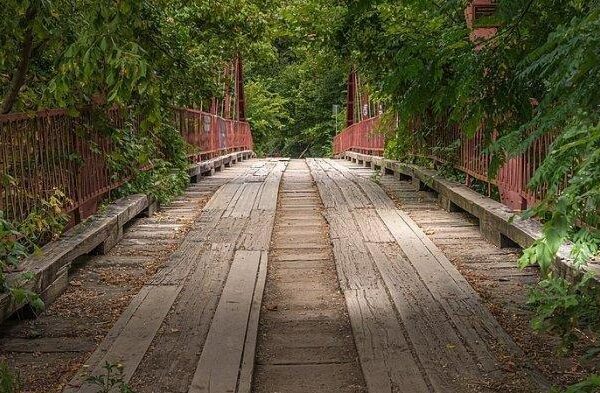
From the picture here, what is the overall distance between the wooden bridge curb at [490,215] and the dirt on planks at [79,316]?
231cm

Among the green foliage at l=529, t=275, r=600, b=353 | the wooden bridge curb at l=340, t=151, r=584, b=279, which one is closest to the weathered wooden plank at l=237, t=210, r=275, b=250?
A: the wooden bridge curb at l=340, t=151, r=584, b=279

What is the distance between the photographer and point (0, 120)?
4.20m

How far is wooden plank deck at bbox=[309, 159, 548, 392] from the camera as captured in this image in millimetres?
3027

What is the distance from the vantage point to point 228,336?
360 cm

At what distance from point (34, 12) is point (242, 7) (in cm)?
871

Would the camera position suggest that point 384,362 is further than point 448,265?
No

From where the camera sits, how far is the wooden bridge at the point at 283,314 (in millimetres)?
3100

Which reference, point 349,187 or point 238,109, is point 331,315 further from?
point 238,109

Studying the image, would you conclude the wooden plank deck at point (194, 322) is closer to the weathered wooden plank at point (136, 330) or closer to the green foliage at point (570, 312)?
the weathered wooden plank at point (136, 330)

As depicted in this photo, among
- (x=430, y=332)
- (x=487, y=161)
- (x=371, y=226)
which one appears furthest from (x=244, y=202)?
(x=430, y=332)

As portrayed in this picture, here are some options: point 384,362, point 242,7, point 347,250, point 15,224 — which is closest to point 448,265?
point 347,250

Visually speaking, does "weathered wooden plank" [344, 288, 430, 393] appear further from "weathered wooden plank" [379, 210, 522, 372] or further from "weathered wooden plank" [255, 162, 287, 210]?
Result: "weathered wooden plank" [255, 162, 287, 210]

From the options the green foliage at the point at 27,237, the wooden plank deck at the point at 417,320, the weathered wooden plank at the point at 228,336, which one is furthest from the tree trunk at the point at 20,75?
the wooden plank deck at the point at 417,320

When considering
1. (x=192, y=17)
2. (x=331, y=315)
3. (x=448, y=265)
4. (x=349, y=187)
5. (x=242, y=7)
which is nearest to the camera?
(x=331, y=315)
